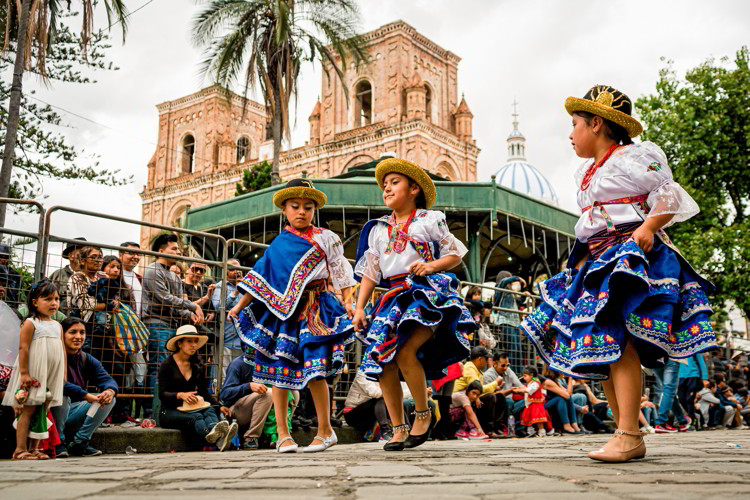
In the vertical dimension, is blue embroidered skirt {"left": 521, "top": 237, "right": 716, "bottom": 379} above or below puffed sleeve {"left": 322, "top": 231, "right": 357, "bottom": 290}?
below

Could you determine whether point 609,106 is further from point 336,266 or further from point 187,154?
point 187,154

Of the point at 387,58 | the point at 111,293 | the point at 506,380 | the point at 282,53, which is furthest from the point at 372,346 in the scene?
the point at 387,58

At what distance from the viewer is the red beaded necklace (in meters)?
3.84

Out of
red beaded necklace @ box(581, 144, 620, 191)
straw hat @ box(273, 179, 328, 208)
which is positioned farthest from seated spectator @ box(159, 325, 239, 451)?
red beaded necklace @ box(581, 144, 620, 191)

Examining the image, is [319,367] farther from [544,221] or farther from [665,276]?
[544,221]

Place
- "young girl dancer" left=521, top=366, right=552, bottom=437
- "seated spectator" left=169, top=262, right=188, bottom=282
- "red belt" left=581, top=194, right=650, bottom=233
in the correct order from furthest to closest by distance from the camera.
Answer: "young girl dancer" left=521, top=366, right=552, bottom=437 < "seated spectator" left=169, top=262, right=188, bottom=282 < "red belt" left=581, top=194, right=650, bottom=233

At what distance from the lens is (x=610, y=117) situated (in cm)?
382

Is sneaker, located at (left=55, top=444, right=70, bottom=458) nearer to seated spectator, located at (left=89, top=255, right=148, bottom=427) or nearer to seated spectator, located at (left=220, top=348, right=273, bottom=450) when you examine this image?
seated spectator, located at (left=89, top=255, right=148, bottom=427)

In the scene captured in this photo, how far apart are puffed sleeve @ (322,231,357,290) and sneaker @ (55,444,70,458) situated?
2173 millimetres

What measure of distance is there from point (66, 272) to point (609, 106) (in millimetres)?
4483

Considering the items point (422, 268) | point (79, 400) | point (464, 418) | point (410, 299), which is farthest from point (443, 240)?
point (464, 418)

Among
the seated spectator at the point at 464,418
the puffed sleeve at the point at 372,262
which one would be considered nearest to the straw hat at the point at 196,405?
the puffed sleeve at the point at 372,262

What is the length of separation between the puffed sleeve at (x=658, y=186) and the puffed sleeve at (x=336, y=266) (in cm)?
216

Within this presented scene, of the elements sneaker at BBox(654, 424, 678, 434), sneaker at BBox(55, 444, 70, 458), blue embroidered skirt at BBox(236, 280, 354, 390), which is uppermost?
blue embroidered skirt at BBox(236, 280, 354, 390)
